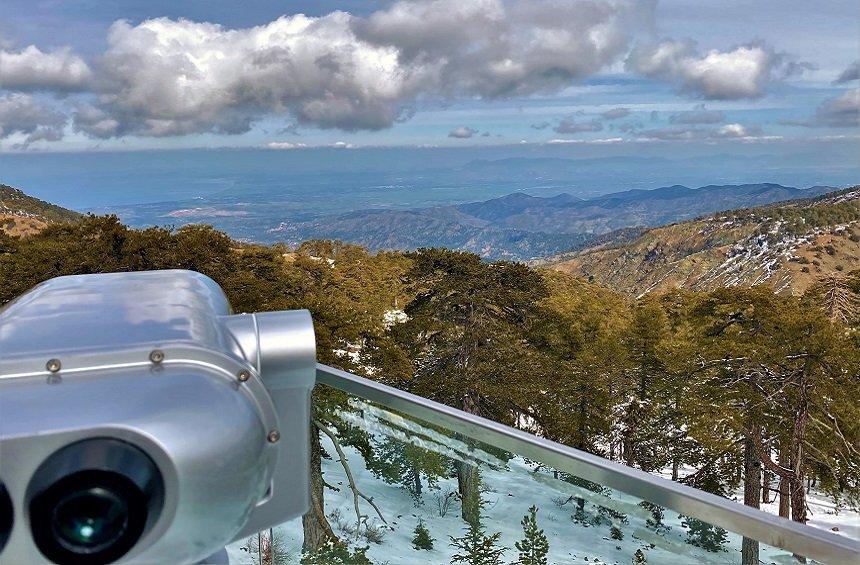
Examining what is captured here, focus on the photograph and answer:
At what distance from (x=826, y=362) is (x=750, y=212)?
98744 mm

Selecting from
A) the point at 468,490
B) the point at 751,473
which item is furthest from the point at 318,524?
the point at 751,473

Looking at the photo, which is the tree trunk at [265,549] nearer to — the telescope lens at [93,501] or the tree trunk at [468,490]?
the tree trunk at [468,490]

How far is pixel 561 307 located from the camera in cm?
2289

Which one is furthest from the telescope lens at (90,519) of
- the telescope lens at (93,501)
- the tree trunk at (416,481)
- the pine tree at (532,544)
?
the tree trunk at (416,481)

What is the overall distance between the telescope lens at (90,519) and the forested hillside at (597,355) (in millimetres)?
12137

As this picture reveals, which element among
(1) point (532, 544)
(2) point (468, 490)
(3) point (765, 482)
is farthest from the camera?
(3) point (765, 482)

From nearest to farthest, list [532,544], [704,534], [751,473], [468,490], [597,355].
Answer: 1. [704,534]
2. [532,544]
3. [468,490]
4. [751,473]
5. [597,355]

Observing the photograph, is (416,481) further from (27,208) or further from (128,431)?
(27,208)

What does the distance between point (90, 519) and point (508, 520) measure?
1.12 metres

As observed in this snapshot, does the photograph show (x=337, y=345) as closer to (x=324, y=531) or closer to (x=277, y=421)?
(x=324, y=531)

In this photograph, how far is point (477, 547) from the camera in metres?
1.72

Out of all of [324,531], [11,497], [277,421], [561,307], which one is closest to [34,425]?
[11,497]

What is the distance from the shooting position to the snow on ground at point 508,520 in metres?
1.36

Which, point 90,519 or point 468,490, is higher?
point 90,519
